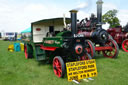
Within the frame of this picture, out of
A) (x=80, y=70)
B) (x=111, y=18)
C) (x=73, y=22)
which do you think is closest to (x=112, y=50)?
(x=73, y=22)

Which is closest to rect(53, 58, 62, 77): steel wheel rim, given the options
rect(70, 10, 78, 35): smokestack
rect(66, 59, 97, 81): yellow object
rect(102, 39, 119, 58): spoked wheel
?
rect(66, 59, 97, 81): yellow object

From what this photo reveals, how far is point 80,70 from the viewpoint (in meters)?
3.86

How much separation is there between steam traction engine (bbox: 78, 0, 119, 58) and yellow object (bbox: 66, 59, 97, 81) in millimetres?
2687

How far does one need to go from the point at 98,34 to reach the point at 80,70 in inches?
136

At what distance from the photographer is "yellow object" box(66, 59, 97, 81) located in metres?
3.74

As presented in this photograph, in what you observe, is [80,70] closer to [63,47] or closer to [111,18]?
[63,47]

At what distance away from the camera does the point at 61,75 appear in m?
4.03

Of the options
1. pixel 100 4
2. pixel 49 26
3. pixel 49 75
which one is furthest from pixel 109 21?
pixel 49 75

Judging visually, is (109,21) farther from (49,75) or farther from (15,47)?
(49,75)

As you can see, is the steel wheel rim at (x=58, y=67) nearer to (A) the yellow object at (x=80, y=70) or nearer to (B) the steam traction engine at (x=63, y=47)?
(B) the steam traction engine at (x=63, y=47)

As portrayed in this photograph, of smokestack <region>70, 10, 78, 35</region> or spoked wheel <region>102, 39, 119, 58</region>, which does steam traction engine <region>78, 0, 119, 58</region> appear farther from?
smokestack <region>70, 10, 78, 35</region>

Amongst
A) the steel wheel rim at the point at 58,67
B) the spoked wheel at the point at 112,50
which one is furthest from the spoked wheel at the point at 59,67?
the spoked wheel at the point at 112,50

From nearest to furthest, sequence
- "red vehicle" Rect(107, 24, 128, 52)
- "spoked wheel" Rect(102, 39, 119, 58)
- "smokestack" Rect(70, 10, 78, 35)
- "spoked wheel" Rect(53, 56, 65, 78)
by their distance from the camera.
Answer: "spoked wheel" Rect(53, 56, 65, 78), "smokestack" Rect(70, 10, 78, 35), "spoked wheel" Rect(102, 39, 119, 58), "red vehicle" Rect(107, 24, 128, 52)

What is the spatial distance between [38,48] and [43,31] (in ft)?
3.70
